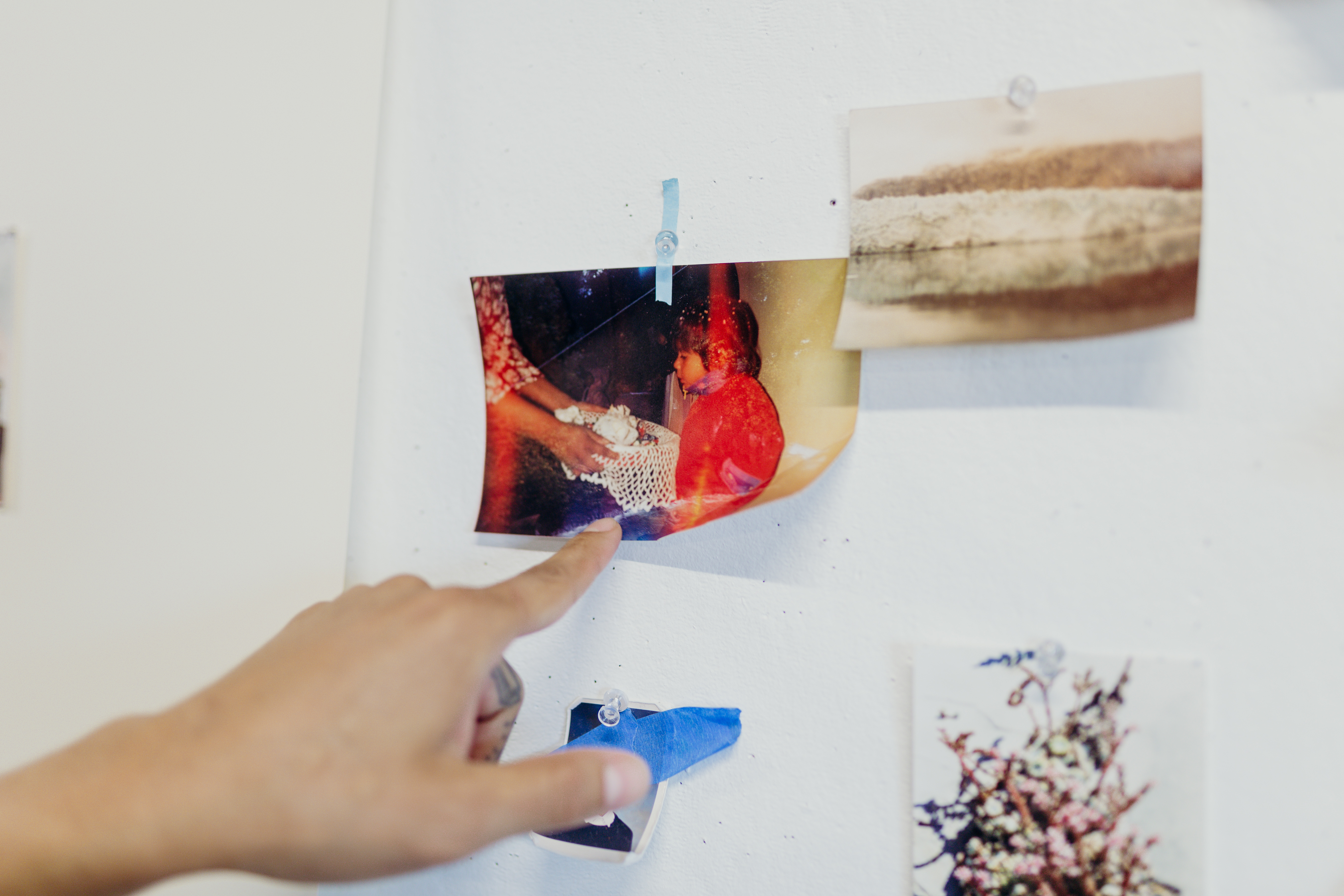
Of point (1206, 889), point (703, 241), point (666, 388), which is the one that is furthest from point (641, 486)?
point (1206, 889)

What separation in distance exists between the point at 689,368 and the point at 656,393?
34mm

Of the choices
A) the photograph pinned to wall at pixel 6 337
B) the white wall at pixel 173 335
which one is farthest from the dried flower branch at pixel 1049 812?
the photograph pinned to wall at pixel 6 337

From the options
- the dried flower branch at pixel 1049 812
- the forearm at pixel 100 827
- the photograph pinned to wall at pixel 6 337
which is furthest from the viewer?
the photograph pinned to wall at pixel 6 337

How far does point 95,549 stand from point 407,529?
37cm

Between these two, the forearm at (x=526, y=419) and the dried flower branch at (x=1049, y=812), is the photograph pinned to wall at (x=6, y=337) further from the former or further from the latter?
the dried flower branch at (x=1049, y=812)

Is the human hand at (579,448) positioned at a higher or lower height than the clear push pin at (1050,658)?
higher

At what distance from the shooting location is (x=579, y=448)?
0.61 meters

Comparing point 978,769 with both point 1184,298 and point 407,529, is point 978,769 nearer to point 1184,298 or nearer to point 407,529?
point 1184,298

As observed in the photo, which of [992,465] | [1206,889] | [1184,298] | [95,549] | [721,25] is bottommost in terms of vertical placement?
[1206,889]

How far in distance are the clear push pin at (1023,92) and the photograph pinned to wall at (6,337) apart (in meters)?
0.97

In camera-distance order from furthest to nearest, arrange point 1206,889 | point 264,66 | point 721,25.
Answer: point 264,66
point 721,25
point 1206,889

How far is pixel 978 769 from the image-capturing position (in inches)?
20.3

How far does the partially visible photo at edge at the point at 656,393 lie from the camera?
0.55 m

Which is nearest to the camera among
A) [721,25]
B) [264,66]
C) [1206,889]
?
[1206,889]
